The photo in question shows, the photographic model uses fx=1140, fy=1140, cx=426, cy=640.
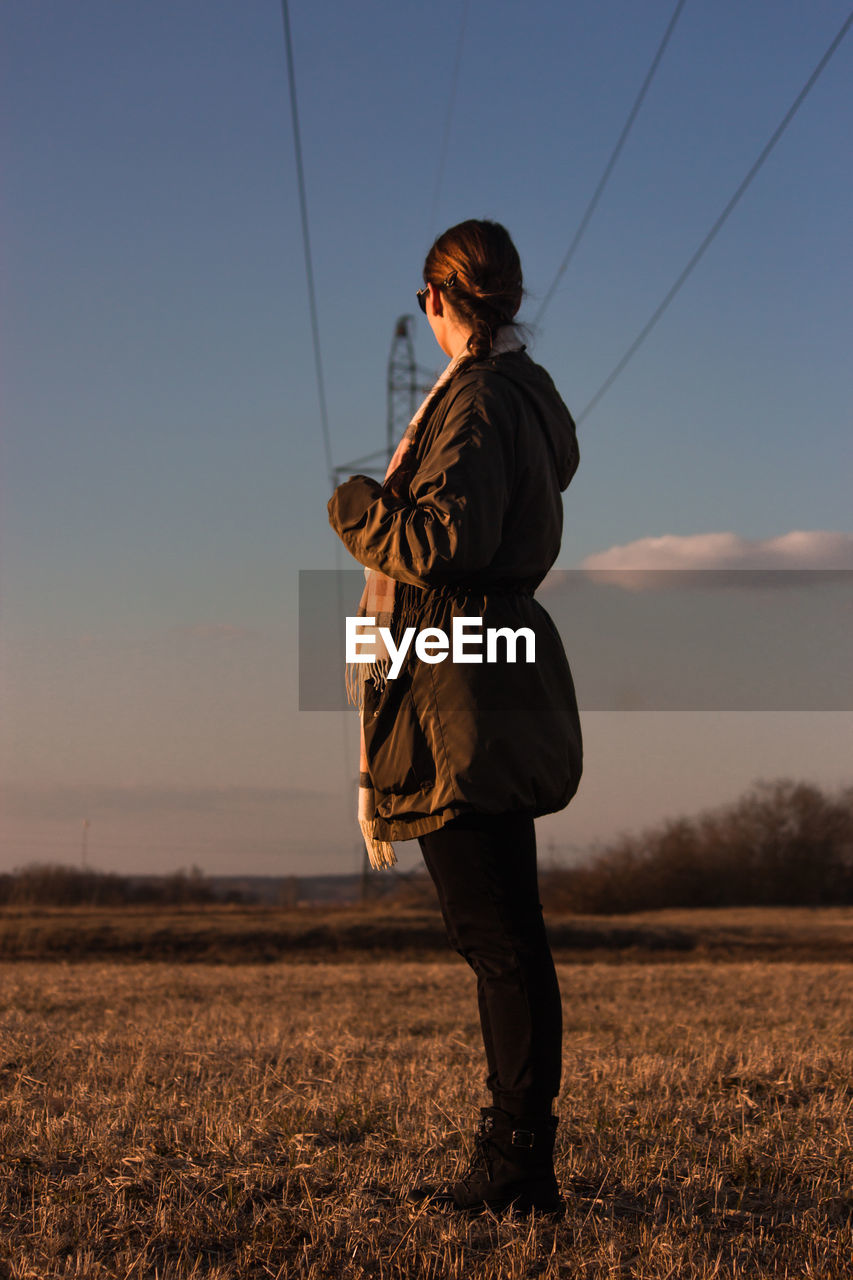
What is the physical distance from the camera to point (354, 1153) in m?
3.42

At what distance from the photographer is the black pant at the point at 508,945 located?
266 centimetres

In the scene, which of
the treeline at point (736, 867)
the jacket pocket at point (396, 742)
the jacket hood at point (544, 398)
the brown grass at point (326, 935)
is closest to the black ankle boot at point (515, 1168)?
the jacket pocket at point (396, 742)

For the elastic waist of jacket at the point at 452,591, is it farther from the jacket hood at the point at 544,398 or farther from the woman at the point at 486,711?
the jacket hood at the point at 544,398

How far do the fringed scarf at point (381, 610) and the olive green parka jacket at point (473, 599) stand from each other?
3 cm

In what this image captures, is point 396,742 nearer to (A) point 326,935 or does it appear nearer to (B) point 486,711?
(B) point 486,711

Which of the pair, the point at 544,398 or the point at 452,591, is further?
the point at 544,398

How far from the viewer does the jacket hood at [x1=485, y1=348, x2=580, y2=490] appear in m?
2.86

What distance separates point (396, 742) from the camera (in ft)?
8.89

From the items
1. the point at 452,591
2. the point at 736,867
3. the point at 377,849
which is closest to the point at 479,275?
the point at 452,591

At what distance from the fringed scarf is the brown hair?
5cm

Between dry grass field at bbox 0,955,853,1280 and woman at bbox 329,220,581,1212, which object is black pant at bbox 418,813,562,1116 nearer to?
woman at bbox 329,220,581,1212

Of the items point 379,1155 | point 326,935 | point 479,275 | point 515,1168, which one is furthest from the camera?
point 326,935

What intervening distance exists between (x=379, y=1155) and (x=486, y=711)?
1589 millimetres

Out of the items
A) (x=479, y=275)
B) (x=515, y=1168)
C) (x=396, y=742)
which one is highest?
(x=479, y=275)
